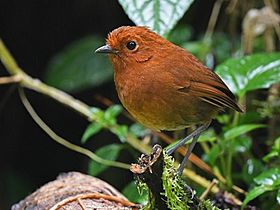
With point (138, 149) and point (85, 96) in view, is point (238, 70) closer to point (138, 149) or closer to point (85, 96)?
point (138, 149)

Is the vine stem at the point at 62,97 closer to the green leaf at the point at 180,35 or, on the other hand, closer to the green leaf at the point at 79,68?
the green leaf at the point at 79,68

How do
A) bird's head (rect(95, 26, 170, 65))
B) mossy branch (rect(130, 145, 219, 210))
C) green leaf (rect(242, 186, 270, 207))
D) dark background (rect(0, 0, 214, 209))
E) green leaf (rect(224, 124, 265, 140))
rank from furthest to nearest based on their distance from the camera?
dark background (rect(0, 0, 214, 209)), green leaf (rect(224, 124, 265, 140)), green leaf (rect(242, 186, 270, 207)), bird's head (rect(95, 26, 170, 65)), mossy branch (rect(130, 145, 219, 210))

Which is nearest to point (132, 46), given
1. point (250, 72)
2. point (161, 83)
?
point (161, 83)

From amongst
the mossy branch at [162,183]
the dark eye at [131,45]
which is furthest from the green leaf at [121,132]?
the mossy branch at [162,183]

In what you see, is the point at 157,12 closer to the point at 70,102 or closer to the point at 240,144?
the point at 240,144

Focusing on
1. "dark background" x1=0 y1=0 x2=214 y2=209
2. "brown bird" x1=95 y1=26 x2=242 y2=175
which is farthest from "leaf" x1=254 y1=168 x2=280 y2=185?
"dark background" x1=0 y1=0 x2=214 y2=209

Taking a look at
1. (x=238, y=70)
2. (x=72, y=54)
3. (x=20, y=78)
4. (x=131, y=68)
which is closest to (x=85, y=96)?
(x=72, y=54)

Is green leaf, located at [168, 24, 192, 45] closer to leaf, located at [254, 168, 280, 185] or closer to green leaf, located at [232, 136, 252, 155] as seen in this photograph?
green leaf, located at [232, 136, 252, 155]
